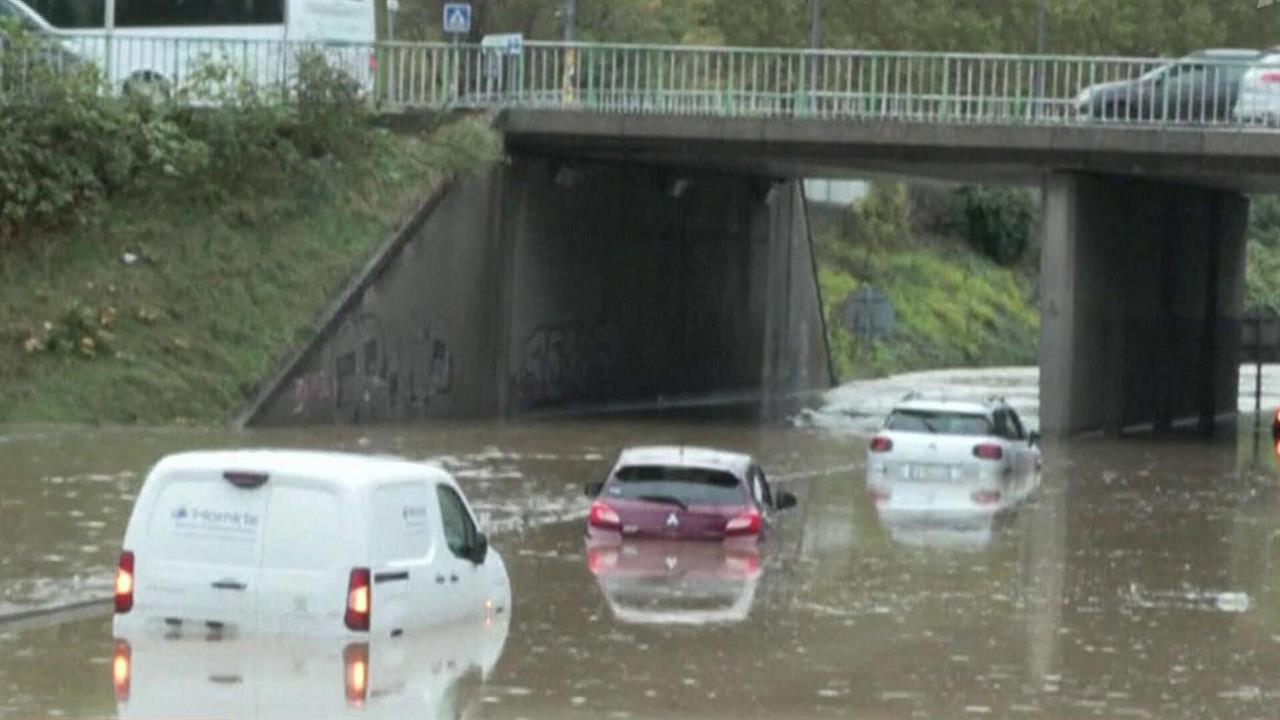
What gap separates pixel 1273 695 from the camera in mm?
18188

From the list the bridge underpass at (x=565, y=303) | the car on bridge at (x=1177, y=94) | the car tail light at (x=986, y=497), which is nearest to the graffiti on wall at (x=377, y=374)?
the bridge underpass at (x=565, y=303)

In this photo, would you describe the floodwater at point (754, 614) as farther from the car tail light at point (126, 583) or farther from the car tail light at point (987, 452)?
the car tail light at point (987, 452)

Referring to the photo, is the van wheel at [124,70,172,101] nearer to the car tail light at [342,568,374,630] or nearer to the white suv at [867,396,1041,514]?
the white suv at [867,396,1041,514]

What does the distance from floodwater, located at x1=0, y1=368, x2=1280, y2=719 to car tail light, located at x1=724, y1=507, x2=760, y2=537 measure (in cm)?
36

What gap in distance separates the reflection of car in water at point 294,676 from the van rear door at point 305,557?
172 mm

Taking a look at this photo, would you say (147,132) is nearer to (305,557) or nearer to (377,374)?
(377,374)

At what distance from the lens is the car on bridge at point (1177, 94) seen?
4672 centimetres

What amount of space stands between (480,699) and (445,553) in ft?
5.49

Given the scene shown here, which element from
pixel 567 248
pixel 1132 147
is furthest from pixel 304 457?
pixel 567 248

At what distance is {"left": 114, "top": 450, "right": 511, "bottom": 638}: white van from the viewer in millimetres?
16891

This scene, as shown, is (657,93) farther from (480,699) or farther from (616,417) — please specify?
(480,699)

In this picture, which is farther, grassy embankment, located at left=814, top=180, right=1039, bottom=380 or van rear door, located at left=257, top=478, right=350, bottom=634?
grassy embankment, located at left=814, top=180, right=1039, bottom=380

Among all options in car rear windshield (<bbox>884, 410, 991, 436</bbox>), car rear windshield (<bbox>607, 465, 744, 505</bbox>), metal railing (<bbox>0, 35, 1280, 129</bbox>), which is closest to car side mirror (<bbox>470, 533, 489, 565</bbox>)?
car rear windshield (<bbox>607, 465, 744, 505</bbox>)

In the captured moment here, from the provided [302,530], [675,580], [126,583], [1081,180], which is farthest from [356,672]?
[1081,180]
